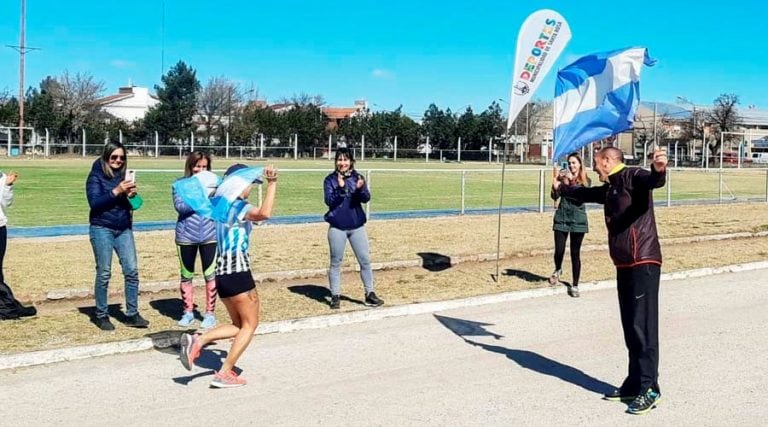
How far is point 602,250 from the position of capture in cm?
1429

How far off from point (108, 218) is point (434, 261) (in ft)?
19.7

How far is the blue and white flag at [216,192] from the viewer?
5.59 meters

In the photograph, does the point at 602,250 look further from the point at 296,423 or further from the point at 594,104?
the point at 296,423

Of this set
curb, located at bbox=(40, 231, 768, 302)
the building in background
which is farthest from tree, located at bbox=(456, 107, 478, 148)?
curb, located at bbox=(40, 231, 768, 302)

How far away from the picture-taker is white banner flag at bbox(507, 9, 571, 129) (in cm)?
1014

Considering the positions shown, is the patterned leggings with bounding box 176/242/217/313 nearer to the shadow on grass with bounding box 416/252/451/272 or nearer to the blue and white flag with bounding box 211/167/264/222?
the blue and white flag with bounding box 211/167/264/222

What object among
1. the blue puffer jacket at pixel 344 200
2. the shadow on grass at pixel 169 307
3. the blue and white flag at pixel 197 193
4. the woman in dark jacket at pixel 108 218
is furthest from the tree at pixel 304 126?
the blue and white flag at pixel 197 193

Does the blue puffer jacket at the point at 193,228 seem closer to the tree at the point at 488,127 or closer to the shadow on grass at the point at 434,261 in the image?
the shadow on grass at the point at 434,261

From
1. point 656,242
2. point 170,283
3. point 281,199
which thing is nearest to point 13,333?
point 170,283

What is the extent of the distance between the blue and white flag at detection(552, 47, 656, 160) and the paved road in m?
1.98

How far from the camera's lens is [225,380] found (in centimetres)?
588

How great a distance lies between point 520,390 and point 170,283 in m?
5.13

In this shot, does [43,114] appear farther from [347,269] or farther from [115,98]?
[347,269]

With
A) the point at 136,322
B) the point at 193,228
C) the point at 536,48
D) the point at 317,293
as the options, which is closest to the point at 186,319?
the point at 136,322
